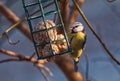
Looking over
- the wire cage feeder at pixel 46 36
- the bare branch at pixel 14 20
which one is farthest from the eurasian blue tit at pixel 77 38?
the bare branch at pixel 14 20

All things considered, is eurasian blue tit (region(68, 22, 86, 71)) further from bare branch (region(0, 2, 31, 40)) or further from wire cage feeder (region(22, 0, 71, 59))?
bare branch (region(0, 2, 31, 40))

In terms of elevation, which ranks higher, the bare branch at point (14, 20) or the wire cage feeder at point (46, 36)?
the wire cage feeder at point (46, 36)

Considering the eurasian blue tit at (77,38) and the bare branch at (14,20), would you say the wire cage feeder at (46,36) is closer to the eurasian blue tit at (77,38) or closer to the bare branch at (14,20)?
the eurasian blue tit at (77,38)

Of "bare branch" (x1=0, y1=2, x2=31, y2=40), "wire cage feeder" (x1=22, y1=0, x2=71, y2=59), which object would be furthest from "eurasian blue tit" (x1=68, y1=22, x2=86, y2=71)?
"bare branch" (x1=0, y1=2, x2=31, y2=40)

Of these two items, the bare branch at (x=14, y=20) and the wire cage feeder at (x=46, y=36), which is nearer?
the wire cage feeder at (x=46, y=36)

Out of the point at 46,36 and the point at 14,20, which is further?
the point at 14,20

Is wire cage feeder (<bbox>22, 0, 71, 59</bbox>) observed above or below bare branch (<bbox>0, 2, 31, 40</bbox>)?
above

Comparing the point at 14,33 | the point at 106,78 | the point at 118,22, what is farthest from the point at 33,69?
the point at 118,22

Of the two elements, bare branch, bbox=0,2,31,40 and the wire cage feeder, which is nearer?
the wire cage feeder

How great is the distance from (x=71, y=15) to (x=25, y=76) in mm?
1851

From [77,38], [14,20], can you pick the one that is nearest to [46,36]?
[77,38]

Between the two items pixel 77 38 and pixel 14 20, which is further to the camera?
pixel 14 20

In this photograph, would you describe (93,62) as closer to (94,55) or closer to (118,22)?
(94,55)

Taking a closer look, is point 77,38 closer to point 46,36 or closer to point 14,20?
point 46,36
